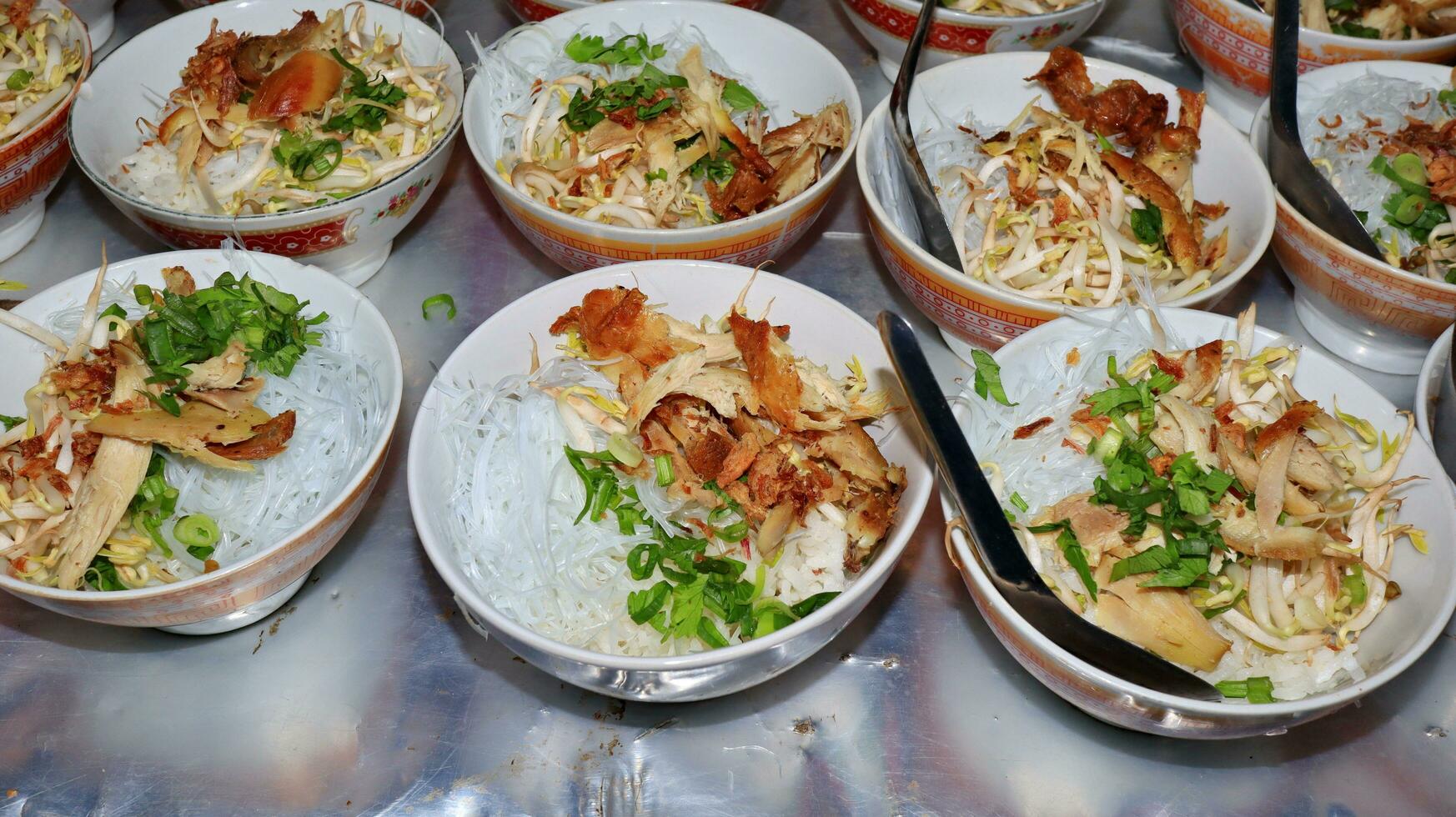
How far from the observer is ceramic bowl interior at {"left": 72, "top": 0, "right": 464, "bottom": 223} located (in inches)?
105

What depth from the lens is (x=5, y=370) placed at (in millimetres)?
2209

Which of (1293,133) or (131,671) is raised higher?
(1293,133)

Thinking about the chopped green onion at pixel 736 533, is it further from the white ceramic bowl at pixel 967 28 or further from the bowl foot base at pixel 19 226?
the bowl foot base at pixel 19 226

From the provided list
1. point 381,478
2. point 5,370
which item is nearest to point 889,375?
point 381,478

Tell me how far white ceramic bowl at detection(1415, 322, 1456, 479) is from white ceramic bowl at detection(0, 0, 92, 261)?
3033 mm

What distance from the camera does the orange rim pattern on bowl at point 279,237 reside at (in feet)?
7.72

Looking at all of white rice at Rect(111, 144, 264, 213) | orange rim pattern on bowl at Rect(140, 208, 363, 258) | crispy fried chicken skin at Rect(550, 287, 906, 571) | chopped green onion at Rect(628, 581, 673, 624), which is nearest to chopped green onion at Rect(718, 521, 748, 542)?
crispy fried chicken skin at Rect(550, 287, 906, 571)

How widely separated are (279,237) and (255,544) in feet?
A: 2.27

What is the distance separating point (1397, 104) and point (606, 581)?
2324 mm

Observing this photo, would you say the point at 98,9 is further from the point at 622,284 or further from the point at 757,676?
the point at 757,676

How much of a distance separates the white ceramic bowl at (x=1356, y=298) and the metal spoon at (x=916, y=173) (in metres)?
0.75

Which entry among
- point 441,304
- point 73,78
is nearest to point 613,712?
point 441,304

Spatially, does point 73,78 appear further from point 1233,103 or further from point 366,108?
point 1233,103

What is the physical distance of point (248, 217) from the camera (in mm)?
2295
